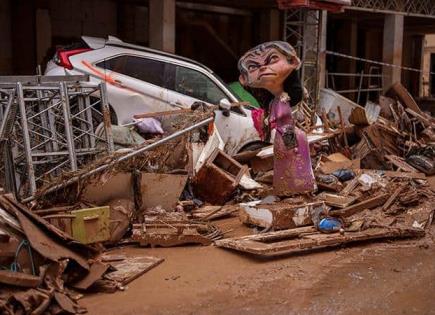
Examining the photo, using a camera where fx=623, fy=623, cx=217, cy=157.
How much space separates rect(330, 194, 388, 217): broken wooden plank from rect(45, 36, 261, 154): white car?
11.0 feet

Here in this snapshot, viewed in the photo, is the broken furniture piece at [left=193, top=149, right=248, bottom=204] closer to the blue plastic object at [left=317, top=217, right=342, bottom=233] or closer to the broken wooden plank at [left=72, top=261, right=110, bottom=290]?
the blue plastic object at [left=317, top=217, right=342, bottom=233]

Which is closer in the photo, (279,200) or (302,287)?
(302,287)

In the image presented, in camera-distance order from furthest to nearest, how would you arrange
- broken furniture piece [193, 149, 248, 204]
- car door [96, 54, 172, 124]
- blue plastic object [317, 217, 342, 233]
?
car door [96, 54, 172, 124] < broken furniture piece [193, 149, 248, 204] < blue plastic object [317, 217, 342, 233]

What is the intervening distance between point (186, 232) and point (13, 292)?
2.54m

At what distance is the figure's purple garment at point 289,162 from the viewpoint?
326 inches

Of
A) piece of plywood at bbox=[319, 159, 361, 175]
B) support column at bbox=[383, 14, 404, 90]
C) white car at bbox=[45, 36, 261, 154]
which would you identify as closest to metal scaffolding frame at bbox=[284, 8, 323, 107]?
piece of plywood at bbox=[319, 159, 361, 175]

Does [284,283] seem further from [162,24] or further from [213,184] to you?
[162,24]

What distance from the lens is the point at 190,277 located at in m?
6.12

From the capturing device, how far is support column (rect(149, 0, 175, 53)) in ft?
46.7

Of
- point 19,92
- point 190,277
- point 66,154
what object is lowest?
point 190,277

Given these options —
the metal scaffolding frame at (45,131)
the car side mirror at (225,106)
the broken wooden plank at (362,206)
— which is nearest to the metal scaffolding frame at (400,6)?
the car side mirror at (225,106)

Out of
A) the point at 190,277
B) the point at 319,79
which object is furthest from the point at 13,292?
the point at 319,79

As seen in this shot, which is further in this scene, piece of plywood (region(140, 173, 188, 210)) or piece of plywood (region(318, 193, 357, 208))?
piece of plywood (region(318, 193, 357, 208))

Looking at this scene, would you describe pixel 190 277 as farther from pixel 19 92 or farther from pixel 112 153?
pixel 19 92
